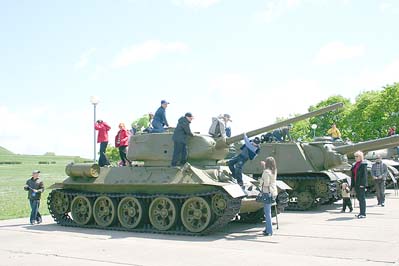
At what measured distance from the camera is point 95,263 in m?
9.80

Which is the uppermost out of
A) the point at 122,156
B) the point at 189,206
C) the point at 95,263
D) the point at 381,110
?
the point at 381,110

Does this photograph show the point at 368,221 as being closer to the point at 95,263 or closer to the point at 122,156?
the point at 122,156

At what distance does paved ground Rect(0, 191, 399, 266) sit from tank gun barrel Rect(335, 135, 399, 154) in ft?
12.8

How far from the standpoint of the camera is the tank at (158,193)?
44.4 feet

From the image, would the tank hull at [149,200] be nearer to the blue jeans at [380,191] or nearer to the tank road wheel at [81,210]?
the tank road wheel at [81,210]

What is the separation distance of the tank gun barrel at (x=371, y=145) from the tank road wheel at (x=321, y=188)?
191cm

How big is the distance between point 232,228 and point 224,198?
2.12 meters

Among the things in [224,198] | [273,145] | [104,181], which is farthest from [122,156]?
[273,145]

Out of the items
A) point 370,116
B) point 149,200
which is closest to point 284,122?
point 149,200

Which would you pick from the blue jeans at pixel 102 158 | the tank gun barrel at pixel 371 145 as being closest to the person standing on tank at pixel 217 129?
the blue jeans at pixel 102 158

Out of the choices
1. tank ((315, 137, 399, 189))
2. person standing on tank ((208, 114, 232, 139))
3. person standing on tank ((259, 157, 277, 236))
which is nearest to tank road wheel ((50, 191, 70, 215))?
person standing on tank ((208, 114, 232, 139))

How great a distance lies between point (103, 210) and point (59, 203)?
1813 millimetres

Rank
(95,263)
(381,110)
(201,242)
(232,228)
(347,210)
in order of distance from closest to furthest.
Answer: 1. (95,263)
2. (201,242)
3. (232,228)
4. (347,210)
5. (381,110)

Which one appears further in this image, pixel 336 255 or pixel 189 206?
pixel 189 206
